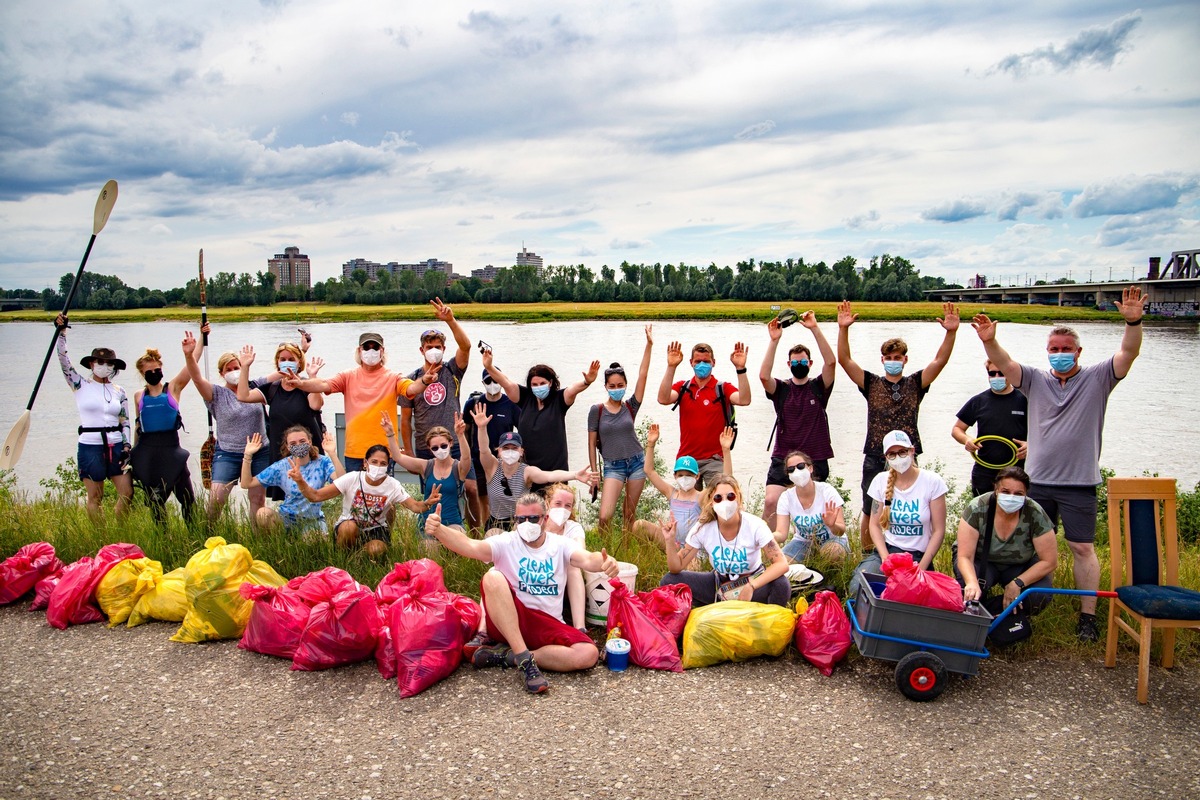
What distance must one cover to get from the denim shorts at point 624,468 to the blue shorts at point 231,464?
10.4 ft

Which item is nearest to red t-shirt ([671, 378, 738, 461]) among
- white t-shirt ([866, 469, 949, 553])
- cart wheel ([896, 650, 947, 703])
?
white t-shirt ([866, 469, 949, 553])

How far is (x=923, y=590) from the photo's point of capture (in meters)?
4.95

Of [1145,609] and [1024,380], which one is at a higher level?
[1024,380]

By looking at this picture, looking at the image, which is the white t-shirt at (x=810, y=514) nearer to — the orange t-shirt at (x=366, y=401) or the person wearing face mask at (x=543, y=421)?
the person wearing face mask at (x=543, y=421)

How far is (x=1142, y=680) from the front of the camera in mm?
4828

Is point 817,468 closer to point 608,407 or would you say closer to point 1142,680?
point 608,407

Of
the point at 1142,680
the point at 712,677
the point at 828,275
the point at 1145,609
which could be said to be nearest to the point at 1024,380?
the point at 1145,609

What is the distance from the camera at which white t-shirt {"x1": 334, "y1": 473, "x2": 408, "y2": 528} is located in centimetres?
665

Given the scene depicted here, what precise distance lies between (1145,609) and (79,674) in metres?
6.77

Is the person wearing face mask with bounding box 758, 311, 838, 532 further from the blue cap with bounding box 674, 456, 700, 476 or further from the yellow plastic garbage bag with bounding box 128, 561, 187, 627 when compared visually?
the yellow plastic garbage bag with bounding box 128, 561, 187, 627

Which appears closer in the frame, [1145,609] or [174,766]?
[174,766]

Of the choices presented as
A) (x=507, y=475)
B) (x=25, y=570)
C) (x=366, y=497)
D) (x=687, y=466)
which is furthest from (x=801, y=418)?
(x=25, y=570)

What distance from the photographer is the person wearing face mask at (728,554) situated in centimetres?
571

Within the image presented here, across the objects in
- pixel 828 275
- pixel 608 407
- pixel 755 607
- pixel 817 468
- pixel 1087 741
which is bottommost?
pixel 1087 741
